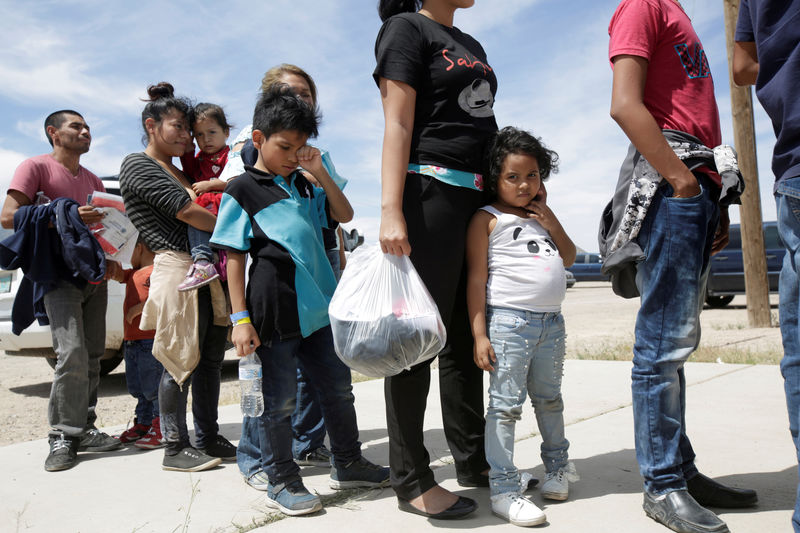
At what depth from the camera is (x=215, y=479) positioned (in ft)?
9.96

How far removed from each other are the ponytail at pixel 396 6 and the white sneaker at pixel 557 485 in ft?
6.57

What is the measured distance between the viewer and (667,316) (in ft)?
7.44

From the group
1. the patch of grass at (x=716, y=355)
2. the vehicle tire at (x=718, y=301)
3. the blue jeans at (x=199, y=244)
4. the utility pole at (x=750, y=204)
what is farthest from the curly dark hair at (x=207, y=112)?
the vehicle tire at (x=718, y=301)

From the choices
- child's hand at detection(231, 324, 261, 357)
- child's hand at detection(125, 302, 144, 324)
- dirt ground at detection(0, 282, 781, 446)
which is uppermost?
child's hand at detection(125, 302, 144, 324)

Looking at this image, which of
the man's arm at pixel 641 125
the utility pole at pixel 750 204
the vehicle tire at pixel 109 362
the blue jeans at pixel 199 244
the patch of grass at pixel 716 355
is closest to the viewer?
the man's arm at pixel 641 125

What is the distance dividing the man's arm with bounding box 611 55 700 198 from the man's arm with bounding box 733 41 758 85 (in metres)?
0.31

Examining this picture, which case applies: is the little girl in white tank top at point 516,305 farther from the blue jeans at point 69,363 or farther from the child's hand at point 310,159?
the blue jeans at point 69,363

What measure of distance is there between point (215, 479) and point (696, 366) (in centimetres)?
411

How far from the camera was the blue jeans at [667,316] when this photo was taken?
224cm

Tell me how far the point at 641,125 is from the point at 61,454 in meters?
3.17

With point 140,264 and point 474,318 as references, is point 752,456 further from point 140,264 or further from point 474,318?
point 140,264

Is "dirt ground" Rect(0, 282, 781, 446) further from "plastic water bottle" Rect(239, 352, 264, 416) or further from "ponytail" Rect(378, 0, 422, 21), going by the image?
"ponytail" Rect(378, 0, 422, 21)

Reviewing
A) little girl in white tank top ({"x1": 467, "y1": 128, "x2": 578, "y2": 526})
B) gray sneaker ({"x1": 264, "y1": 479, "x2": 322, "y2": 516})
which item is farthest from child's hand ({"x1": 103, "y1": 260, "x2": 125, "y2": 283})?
little girl in white tank top ({"x1": 467, "y1": 128, "x2": 578, "y2": 526})

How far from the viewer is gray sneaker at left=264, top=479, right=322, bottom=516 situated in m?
2.50
